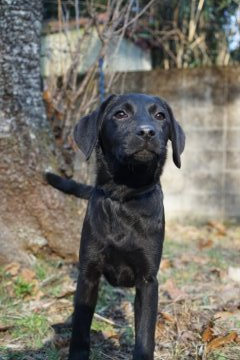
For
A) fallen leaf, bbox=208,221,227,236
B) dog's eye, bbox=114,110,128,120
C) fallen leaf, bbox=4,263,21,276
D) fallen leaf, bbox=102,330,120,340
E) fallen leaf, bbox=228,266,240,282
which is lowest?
fallen leaf, bbox=102,330,120,340

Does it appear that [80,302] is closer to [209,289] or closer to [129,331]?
[129,331]

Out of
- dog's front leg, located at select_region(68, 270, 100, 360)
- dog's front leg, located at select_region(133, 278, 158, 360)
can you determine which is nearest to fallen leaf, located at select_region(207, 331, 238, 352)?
dog's front leg, located at select_region(133, 278, 158, 360)

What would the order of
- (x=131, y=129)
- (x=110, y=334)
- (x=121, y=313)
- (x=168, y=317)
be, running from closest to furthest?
(x=131, y=129) < (x=110, y=334) < (x=168, y=317) < (x=121, y=313)

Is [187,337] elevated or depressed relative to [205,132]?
depressed

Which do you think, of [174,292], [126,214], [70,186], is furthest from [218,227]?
[126,214]

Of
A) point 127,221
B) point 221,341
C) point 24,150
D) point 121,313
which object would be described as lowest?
point 121,313

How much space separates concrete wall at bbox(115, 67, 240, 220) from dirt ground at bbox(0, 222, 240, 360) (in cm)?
201

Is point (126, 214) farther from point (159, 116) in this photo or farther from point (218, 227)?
point (218, 227)

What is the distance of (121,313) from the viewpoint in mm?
3574

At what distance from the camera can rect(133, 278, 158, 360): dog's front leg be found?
254 cm

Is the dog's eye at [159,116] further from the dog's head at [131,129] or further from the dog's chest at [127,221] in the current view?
the dog's chest at [127,221]

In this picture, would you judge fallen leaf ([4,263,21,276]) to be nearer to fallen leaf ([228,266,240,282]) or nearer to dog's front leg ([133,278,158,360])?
dog's front leg ([133,278,158,360])

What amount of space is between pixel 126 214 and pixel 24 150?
1575 millimetres

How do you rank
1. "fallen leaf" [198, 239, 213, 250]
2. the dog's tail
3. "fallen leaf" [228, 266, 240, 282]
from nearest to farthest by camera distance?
the dog's tail
"fallen leaf" [228, 266, 240, 282]
"fallen leaf" [198, 239, 213, 250]
